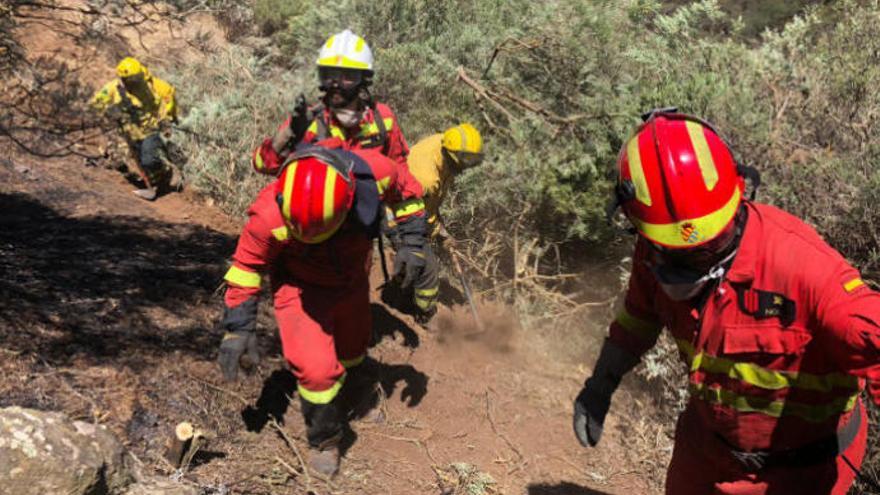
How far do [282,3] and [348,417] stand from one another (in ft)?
39.7

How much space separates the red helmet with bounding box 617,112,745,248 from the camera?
214 cm

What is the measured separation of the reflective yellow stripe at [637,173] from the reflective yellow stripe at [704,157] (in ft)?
0.54

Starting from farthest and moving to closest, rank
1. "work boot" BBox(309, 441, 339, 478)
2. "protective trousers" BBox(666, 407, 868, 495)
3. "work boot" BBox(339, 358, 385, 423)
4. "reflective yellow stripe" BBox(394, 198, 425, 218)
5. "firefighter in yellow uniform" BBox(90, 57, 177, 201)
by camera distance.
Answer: "firefighter in yellow uniform" BBox(90, 57, 177, 201)
"work boot" BBox(339, 358, 385, 423)
"reflective yellow stripe" BBox(394, 198, 425, 218)
"work boot" BBox(309, 441, 339, 478)
"protective trousers" BBox(666, 407, 868, 495)

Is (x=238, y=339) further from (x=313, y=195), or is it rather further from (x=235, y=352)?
(x=313, y=195)

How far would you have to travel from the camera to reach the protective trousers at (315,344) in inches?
153

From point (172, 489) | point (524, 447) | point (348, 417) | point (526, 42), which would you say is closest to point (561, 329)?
point (524, 447)

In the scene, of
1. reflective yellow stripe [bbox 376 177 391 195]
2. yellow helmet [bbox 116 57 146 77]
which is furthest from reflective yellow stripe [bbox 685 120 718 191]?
yellow helmet [bbox 116 57 146 77]

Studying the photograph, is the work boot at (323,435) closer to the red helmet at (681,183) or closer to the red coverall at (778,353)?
the red coverall at (778,353)

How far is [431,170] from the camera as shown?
5.87 m

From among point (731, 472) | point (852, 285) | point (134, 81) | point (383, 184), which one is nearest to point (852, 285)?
point (852, 285)

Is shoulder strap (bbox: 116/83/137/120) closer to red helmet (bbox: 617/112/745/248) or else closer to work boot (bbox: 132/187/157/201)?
work boot (bbox: 132/187/157/201)

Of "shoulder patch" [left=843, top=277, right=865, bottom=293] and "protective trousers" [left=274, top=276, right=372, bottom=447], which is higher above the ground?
"shoulder patch" [left=843, top=277, right=865, bottom=293]

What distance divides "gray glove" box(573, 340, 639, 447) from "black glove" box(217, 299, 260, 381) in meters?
1.77

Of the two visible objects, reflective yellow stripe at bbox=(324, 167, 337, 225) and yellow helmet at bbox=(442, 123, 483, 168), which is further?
yellow helmet at bbox=(442, 123, 483, 168)
